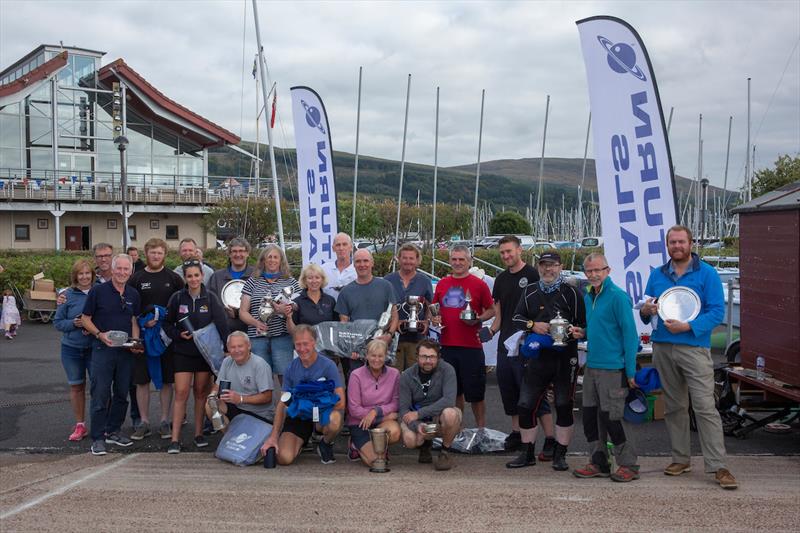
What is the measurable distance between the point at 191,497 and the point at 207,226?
32880 millimetres

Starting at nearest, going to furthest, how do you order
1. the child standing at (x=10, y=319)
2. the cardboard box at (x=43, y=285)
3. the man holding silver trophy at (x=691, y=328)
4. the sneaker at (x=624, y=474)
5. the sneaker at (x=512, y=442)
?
the man holding silver trophy at (x=691, y=328) < the sneaker at (x=624, y=474) < the sneaker at (x=512, y=442) < the child standing at (x=10, y=319) < the cardboard box at (x=43, y=285)

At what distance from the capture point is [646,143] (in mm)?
8312

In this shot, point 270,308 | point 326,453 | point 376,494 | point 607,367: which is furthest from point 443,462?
point 270,308

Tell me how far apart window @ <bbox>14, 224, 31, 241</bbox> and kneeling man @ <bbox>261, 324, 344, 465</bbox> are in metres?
33.4

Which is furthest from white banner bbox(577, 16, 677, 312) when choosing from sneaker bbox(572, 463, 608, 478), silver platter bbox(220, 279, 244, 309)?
silver platter bbox(220, 279, 244, 309)

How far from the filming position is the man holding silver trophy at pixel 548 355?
6.40m

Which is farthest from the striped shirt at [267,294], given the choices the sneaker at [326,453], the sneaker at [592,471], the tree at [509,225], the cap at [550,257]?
the tree at [509,225]

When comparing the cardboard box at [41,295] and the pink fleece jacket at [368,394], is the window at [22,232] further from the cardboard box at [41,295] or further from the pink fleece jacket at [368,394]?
the pink fleece jacket at [368,394]

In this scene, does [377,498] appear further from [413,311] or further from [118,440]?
[118,440]

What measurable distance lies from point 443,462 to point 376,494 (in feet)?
3.09

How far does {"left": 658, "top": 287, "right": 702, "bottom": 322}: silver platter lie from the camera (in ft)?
19.8

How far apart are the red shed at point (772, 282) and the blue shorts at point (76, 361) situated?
6694 millimetres

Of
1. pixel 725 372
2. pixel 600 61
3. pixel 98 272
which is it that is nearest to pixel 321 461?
pixel 98 272

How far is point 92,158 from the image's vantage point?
124 feet
